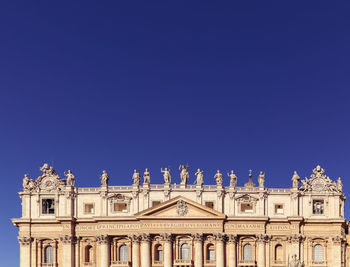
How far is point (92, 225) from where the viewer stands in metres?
80.3

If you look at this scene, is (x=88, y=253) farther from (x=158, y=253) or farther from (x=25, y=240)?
(x=158, y=253)

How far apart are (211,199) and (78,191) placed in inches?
812

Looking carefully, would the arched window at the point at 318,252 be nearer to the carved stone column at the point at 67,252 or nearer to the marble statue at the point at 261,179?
the marble statue at the point at 261,179

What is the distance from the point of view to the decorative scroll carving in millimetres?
78688

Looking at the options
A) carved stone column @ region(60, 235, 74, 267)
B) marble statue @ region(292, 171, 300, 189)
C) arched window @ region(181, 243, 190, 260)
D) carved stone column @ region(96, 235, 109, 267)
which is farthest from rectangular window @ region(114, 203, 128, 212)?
marble statue @ region(292, 171, 300, 189)

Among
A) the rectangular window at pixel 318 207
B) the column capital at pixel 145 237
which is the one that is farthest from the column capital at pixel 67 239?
the rectangular window at pixel 318 207

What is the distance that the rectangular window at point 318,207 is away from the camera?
266ft

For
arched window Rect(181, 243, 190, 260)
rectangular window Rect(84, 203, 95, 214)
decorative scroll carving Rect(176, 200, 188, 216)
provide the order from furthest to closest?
rectangular window Rect(84, 203, 95, 214) < arched window Rect(181, 243, 190, 260) < decorative scroll carving Rect(176, 200, 188, 216)

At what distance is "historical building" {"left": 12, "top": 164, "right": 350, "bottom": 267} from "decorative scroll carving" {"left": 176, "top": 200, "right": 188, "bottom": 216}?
15cm

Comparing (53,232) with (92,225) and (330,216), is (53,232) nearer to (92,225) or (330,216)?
(92,225)

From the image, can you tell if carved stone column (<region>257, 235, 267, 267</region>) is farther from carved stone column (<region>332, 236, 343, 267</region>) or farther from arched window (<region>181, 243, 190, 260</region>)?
arched window (<region>181, 243, 190, 260</region>)

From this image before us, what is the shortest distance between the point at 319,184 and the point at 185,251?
75.7 feet

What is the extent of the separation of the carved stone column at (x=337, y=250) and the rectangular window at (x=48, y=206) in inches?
1699

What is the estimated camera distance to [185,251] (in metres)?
79.6
